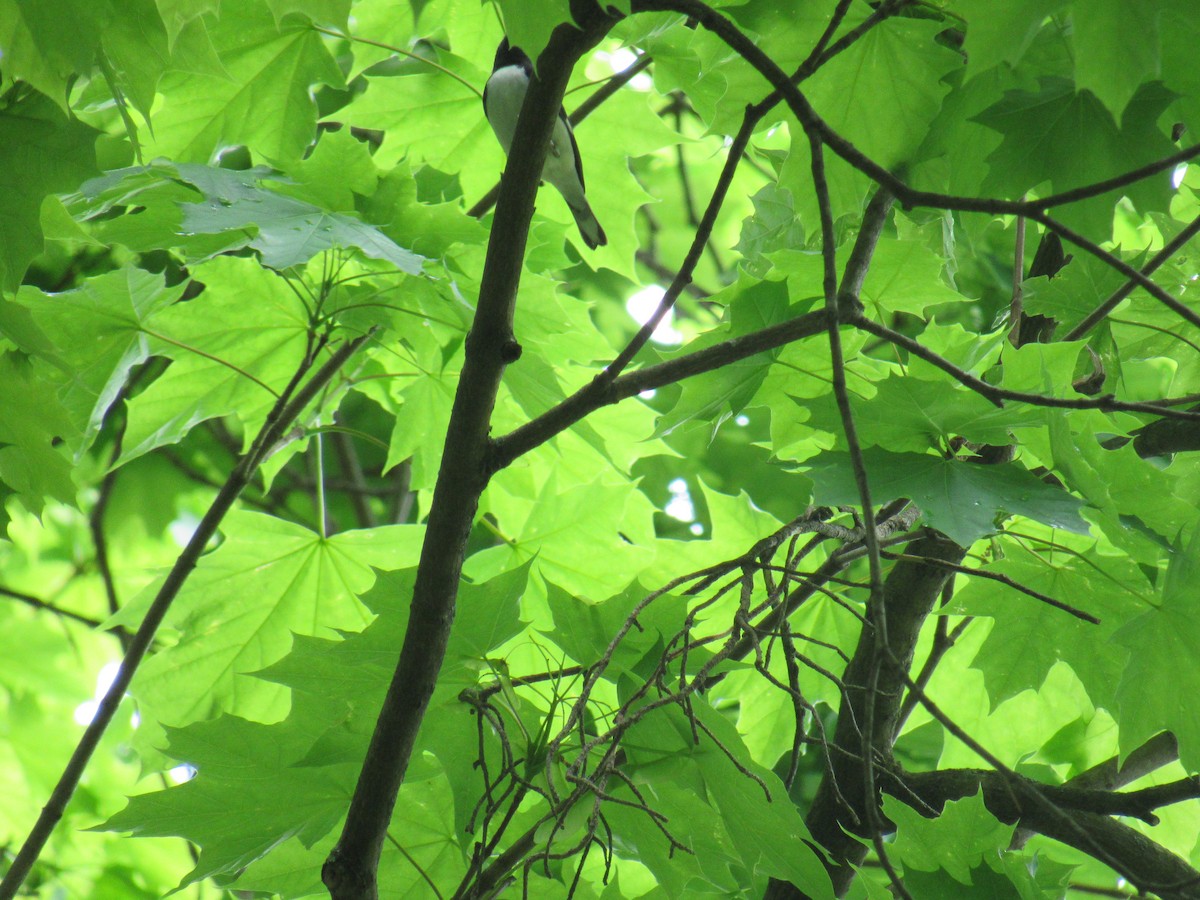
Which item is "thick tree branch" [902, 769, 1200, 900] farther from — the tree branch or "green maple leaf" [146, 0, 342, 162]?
"green maple leaf" [146, 0, 342, 162]

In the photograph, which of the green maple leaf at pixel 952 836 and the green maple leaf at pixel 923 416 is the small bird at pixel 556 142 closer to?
the green maple leaf at pixel 923 416

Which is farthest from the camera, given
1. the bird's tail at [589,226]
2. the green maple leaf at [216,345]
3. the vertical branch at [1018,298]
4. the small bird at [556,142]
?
the bird's tail at [589,226]

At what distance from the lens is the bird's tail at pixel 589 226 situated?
2738mm

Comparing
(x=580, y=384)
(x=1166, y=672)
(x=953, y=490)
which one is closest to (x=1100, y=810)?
(x=1166, y=672)

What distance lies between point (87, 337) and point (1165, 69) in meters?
1.87

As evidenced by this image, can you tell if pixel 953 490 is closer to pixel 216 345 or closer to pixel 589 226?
pixel 216 345

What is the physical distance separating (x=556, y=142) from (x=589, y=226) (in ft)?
0.84

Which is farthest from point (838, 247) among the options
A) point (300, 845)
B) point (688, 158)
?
point (688, 158)

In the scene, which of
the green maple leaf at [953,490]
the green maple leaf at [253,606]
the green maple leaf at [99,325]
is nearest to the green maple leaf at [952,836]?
the green maple leaf at [953,490]

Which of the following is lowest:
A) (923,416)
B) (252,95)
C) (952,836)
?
(952,836)

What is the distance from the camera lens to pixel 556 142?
2.88m

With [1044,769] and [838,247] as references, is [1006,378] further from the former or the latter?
[1044,769]

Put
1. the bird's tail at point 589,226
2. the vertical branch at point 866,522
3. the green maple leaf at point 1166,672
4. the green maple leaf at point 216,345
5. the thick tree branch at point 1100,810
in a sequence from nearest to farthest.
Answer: the vertical branch at point 866,522, the green maple leaf at point 1166,672, the thick tree branch at point 1100,810, the green maple leaf at point 216,345, the bird's tail at point 589,226

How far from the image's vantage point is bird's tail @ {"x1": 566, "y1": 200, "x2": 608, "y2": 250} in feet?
8.98
